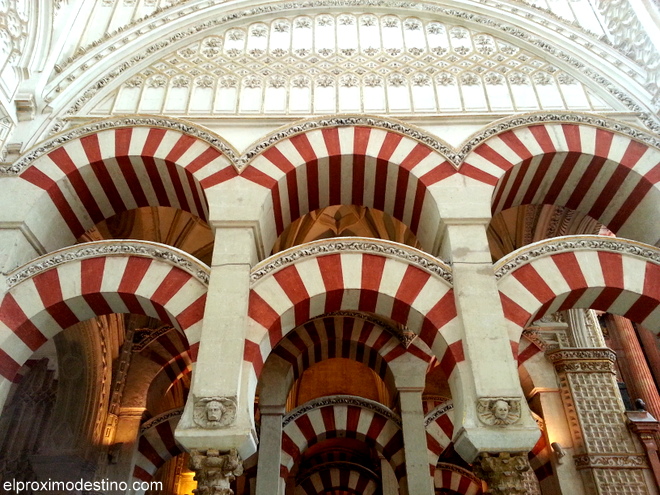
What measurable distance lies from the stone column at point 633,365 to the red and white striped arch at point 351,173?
10.5 metres

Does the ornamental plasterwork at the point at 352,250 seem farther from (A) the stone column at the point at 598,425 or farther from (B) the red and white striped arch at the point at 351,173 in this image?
(A) the stone column at the point at 598,425

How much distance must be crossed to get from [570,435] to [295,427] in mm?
3490

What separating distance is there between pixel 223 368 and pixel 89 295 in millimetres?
1580

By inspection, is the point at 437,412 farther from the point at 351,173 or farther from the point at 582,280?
the point at 351,173

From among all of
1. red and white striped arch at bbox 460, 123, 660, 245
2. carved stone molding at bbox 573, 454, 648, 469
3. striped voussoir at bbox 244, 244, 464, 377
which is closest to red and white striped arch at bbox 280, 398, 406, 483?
carved stone molding at bbox 573, 454, 648, 469

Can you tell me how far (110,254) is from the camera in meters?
4.89

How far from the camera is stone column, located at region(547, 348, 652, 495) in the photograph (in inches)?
236

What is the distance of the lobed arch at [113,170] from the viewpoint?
5465 mm

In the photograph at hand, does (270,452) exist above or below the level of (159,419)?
below

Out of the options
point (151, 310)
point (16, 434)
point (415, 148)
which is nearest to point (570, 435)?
point (415, 148)

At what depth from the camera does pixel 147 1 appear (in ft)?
24.7

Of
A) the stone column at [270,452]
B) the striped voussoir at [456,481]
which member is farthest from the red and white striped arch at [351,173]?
the striped voussoir at [456,481]

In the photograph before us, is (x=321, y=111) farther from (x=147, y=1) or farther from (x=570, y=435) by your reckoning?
(x=570, y=435)

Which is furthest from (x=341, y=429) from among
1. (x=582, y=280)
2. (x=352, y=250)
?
(x=582, y=280)
